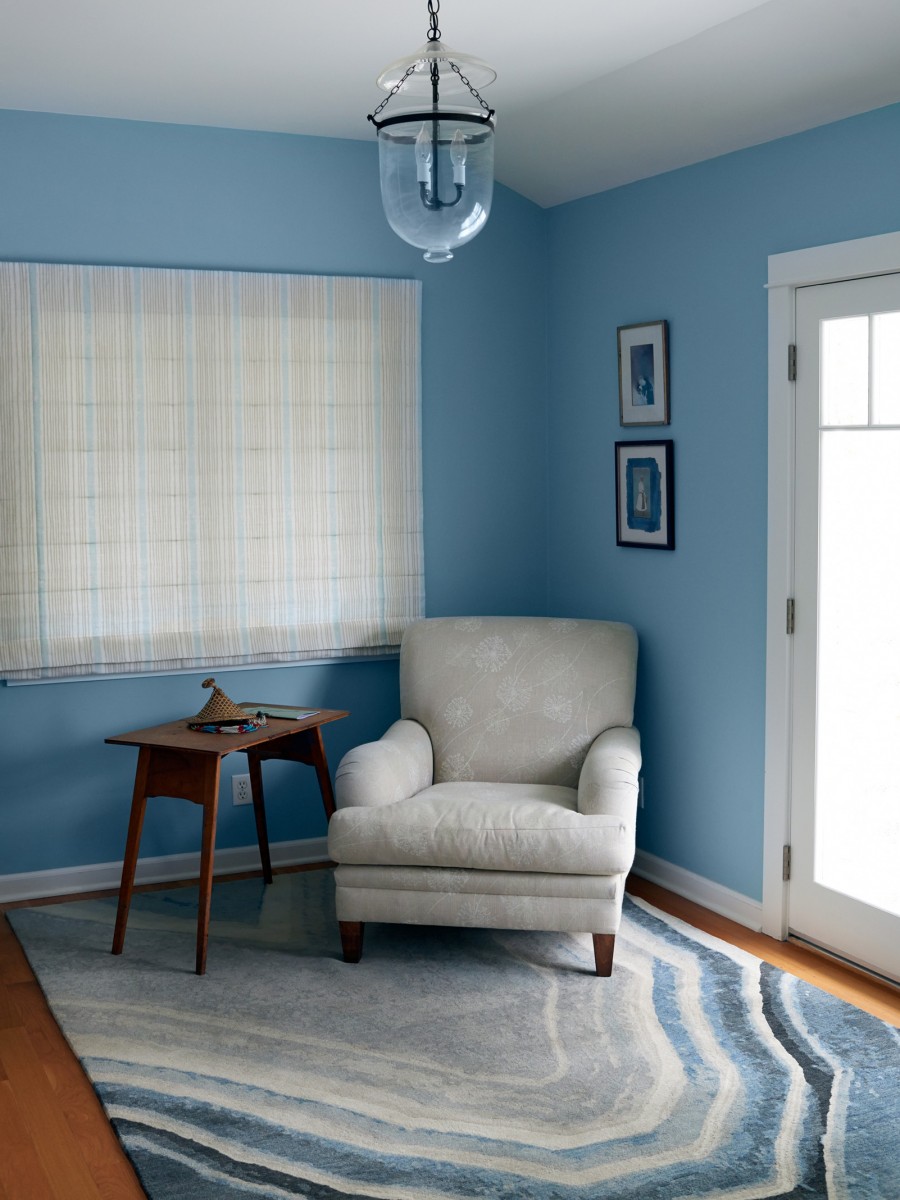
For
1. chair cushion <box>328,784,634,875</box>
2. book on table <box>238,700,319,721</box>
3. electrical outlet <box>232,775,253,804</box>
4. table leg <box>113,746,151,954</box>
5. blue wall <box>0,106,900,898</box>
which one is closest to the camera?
chair cushion <box>328,784,634,875</box>

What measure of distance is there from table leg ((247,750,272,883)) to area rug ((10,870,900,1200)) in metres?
0.30

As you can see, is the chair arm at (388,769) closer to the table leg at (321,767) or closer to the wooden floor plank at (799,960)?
the table leg at (321,767)

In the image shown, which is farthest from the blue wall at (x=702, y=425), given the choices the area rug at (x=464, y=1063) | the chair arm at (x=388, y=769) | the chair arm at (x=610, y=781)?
the chair arm at (x=388, y=769)

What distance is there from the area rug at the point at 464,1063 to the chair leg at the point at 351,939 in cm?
4

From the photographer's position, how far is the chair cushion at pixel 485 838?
309cm

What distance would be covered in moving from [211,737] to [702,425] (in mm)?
1729

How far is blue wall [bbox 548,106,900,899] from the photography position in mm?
3230

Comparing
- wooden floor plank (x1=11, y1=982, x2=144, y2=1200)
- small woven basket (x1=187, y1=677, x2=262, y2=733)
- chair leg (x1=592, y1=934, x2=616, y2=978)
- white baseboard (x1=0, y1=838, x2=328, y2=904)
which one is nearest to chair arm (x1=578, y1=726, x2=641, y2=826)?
chair leg (x1=592, y1=934, x2=616, y2=978)

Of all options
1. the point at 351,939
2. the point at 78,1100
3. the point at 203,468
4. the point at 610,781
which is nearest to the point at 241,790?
the point at 351,939

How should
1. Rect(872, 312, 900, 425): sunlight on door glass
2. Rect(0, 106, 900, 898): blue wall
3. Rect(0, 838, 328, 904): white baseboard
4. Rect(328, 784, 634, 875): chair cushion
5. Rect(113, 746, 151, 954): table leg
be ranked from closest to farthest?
1. Rect(872, 312, 900, 425): sunlight on door glass
2. Rect(328, 784, 634, 875): chair cushion
3. Rect(113, 746, 151, 954): table leg
4. Rect(0, 106, 900, 898): blue wall
5. Rect(0, 838, 328, 904): white baseboard

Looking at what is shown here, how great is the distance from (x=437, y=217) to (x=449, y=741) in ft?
6.63

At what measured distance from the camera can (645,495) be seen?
3.90m

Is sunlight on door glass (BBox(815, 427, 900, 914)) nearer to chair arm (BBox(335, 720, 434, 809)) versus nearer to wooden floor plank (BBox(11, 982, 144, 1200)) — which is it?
chair arm (BBox(335, 720, 434, 809))

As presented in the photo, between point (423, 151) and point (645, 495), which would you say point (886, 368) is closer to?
point (645, 495)
